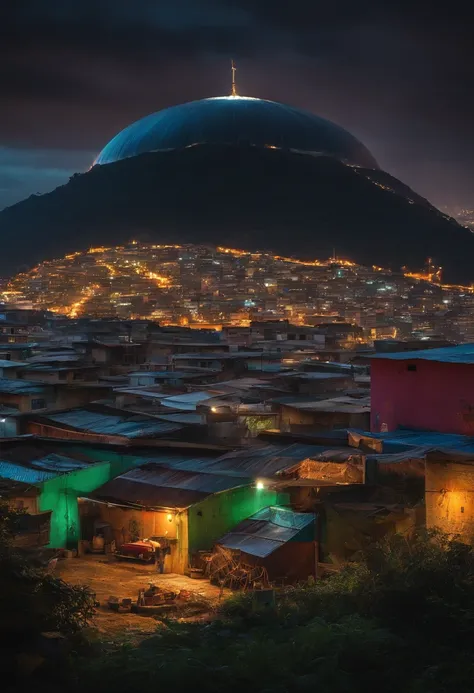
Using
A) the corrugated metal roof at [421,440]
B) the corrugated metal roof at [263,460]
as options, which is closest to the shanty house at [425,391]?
the corrugated metal roof at [421,440]

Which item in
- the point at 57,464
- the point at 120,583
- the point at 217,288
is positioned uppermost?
the point at 217,288

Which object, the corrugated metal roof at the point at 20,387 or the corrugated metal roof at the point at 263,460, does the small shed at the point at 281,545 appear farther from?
the corrugated metal roof at the point at 20,387

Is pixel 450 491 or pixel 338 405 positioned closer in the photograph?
pixel 450 491

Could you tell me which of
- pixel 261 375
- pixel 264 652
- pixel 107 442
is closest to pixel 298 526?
pixel 264 652

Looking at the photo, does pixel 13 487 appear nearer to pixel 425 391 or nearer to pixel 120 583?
pixel 120 583

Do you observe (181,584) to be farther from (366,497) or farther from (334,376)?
(334,376)

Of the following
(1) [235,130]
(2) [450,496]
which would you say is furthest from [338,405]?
(1) [235,130]

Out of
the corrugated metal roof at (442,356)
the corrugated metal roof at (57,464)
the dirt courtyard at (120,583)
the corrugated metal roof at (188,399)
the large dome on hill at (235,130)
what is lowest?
the dirt courtyard at (120,583)
